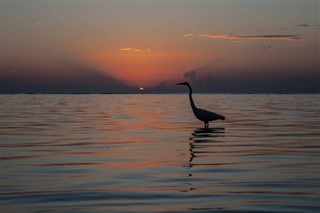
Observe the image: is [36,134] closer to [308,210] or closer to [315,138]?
[315,138]

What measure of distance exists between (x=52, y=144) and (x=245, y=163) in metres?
8.32

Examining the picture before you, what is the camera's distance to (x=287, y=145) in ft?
61.1

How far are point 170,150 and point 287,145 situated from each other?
15.1 ft

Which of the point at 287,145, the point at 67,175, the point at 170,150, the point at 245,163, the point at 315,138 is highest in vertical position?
the point at 315,138

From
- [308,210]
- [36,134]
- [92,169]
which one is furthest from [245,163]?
[36,134]

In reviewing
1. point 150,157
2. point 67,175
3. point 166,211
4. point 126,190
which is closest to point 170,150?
point 150,157

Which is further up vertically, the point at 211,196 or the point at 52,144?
the point at 52,144

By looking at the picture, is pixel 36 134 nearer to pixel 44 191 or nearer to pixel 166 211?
pixel 44 191

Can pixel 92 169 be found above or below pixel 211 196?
above

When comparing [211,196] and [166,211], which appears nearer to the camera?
[166,211]

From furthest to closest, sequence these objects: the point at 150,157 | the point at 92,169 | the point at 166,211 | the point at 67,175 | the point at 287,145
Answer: the point at 287,145
the point at 150,157
the point at 92,169
the point at 67,175
the point at 166,211

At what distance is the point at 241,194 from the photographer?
977cm

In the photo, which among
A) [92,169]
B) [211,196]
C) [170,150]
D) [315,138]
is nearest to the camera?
[211,196]

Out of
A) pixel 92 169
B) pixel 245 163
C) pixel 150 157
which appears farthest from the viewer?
pixel 150 157
